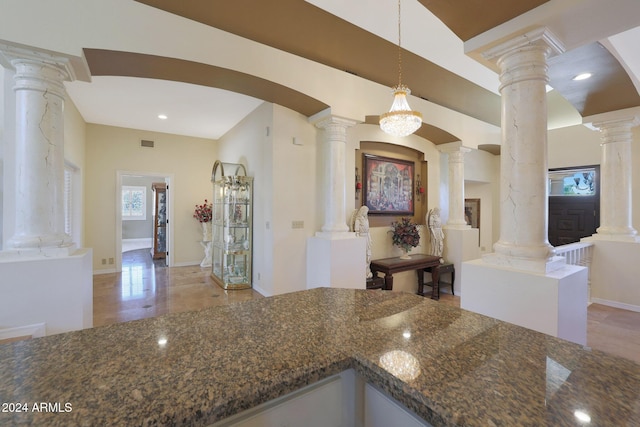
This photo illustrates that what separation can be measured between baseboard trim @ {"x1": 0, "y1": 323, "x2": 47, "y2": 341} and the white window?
9.84 metres

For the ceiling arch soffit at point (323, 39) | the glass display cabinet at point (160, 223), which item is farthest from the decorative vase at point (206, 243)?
the ceiling arch soffit at point (323, 39)

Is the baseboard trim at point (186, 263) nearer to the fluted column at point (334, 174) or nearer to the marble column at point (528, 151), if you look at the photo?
the fluted column at point (334, 174)

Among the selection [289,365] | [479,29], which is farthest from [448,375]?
[479,29]

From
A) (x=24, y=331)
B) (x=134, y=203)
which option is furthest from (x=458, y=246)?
(x=134, y=203)

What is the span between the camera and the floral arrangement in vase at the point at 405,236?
4.96 meters

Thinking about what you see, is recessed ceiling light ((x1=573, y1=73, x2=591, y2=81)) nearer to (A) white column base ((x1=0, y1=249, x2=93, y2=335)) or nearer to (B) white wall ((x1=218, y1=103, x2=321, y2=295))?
(B) white wall ((x1=218, y1=103, x2=321, y2=295))

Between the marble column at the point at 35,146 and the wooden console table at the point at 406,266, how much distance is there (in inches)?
153

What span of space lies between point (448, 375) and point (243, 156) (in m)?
5.15

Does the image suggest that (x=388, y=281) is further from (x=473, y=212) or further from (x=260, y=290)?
(x=473, y=212)

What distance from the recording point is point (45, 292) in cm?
236

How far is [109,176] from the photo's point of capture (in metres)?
5.96

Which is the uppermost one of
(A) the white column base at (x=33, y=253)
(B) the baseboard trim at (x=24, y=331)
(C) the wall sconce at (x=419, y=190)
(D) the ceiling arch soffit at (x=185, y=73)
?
(D) the ceiling arch soffit at (x=185, y=73)

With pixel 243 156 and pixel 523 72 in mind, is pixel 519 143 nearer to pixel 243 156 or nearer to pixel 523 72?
pixel 523 72

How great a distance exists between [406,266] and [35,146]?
183 inches
